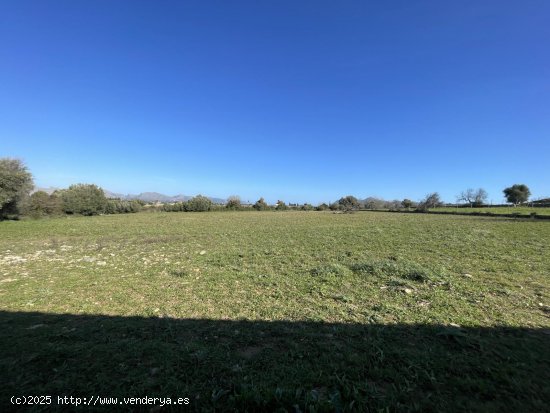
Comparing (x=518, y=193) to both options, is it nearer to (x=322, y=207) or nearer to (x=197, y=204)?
(x=322, y=207)

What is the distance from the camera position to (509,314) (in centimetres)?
539

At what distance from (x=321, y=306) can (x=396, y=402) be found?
297 centimetres

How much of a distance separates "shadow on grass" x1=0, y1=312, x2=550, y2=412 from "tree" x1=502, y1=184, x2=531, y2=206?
10314 centimetres

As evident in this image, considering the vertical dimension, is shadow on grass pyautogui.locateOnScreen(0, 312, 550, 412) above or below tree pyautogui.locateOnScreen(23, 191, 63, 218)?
below

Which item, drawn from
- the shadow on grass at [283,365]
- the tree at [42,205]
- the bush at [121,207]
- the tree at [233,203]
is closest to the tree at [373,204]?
the tree at [233,203]

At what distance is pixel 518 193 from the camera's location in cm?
8244

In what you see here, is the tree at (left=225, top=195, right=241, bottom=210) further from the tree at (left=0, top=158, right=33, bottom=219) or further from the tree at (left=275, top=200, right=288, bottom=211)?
the tree at (left=0, top=158, right=33, bottom=219)

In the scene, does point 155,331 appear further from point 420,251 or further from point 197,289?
point 420,251

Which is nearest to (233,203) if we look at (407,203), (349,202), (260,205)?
(260,205)

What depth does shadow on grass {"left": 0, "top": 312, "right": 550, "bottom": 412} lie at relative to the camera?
3035 mm

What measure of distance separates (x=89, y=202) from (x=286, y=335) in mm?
59295

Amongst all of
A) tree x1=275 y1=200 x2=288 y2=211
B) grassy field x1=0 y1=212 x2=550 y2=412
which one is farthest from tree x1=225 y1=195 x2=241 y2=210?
Answer: grassy field x1=0 y1=212 x2=550 y2=412

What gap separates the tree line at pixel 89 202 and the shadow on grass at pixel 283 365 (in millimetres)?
40277

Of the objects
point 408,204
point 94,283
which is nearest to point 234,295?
point 94,283
